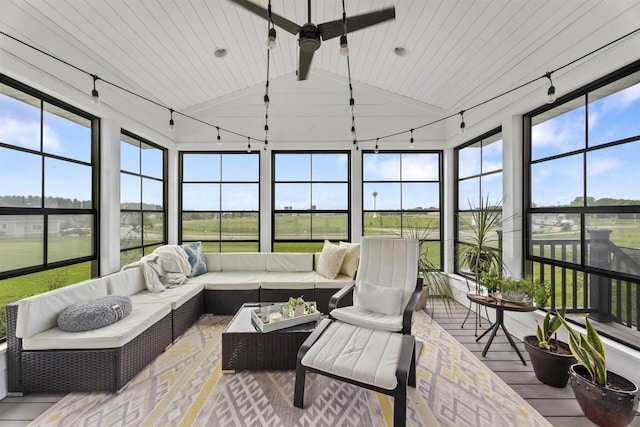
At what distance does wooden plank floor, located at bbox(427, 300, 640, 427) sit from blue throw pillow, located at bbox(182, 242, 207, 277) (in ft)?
11.2

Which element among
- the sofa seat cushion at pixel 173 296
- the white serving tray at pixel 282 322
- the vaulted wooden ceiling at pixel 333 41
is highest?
the vaulted wooden ceiling at pixel 333 41

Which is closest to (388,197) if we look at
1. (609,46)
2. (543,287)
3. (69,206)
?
(543,287)

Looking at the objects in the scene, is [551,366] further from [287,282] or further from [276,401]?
[287,282]

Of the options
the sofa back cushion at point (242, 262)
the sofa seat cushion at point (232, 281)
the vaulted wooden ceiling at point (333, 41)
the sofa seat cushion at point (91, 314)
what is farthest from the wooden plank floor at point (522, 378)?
the sofa seat cushion at point (91, 314)

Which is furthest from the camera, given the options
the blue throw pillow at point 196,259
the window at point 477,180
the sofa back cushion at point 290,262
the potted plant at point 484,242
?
the sofa back cushion at point 290,262

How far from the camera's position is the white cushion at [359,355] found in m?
1.70

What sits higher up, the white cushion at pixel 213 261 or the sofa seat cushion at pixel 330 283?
the white cushion at pixel 213 261

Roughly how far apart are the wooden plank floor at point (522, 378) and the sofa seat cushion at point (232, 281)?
2508 mm

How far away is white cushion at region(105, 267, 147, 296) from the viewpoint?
279 cm

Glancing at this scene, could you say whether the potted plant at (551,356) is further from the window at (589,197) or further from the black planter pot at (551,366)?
the window at (589,197)

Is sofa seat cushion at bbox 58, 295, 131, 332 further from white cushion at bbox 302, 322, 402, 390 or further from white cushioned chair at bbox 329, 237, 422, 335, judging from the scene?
white cushioned chair at bbox 329, 237, 422, 335

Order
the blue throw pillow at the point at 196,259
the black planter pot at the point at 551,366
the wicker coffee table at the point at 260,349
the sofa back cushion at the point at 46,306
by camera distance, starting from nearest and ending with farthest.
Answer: the sofa back cushion at the point at 46,306
the black planter pot at the point at 551,366
the wicker coffee table at the point at 260,349
the blue throw pillow at the point at 196,259

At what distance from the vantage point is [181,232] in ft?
15.4

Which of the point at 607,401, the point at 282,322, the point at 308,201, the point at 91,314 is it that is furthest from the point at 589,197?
the point at 91,314
